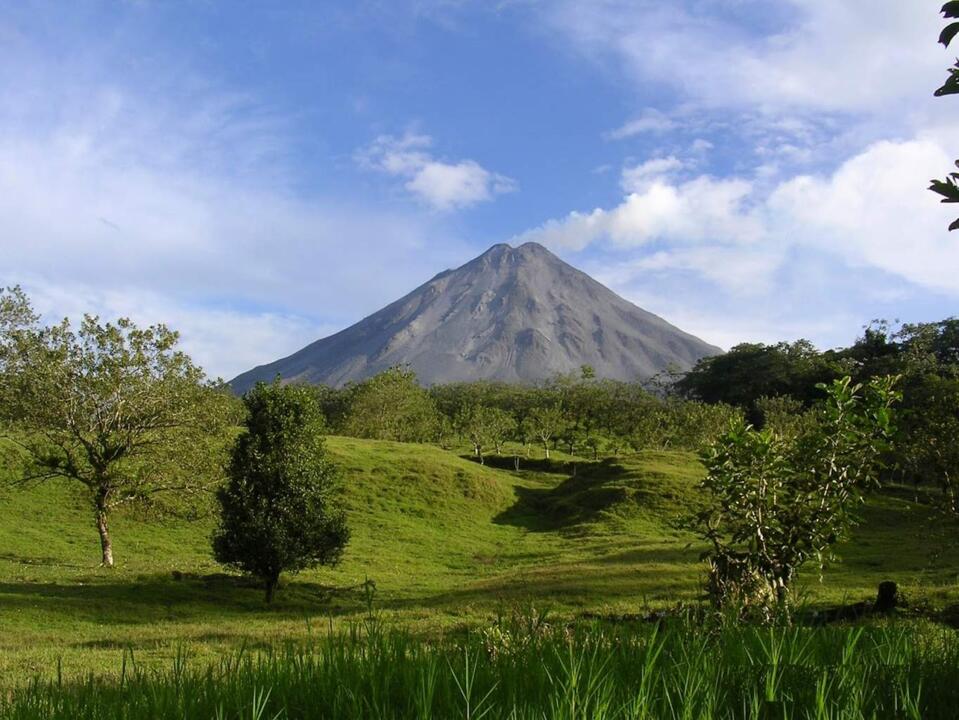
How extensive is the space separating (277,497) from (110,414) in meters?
9.99

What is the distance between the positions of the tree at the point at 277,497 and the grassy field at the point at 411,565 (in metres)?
1.84

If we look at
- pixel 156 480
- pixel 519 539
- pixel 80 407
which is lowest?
pixel 519 539

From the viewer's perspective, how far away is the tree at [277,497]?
2873 centimetres

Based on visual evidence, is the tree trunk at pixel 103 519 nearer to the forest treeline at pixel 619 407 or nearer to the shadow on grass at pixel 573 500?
the shadow on grass at pixel 573 500

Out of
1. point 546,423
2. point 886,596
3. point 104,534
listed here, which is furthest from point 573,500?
point 886,596

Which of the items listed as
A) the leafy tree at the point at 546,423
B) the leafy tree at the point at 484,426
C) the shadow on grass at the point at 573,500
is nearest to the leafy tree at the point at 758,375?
the leafy tree at the point at 546,423

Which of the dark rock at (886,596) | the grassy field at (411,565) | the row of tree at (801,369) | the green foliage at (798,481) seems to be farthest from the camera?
the row of tree at (801,369)

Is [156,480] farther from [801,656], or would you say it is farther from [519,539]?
[801,656]

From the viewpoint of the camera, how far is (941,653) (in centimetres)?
479

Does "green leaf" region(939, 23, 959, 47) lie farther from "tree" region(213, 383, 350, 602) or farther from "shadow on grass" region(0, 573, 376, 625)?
"tree" region(213, 383, 350, 602)

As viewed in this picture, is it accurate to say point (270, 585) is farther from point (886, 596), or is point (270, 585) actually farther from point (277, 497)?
point (886, 596)

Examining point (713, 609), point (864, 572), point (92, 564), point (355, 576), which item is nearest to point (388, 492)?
point (355, 576)

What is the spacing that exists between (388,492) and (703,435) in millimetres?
41059

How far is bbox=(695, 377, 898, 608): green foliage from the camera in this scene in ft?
34.9
